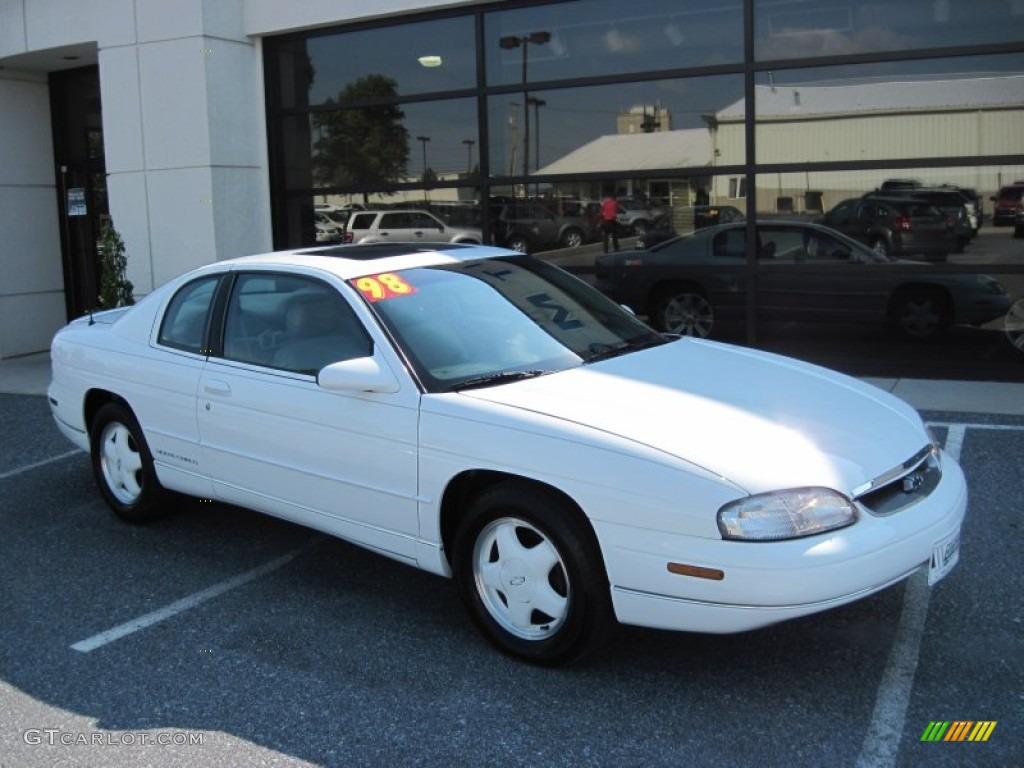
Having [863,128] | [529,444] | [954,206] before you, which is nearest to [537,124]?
[863,128]

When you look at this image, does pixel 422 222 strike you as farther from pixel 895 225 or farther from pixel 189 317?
pixel 189 317

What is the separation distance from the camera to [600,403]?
3.82 metres

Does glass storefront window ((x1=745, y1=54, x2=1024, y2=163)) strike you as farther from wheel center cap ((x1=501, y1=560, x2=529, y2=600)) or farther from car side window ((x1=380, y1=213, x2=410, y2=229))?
wheel center cap ((x1=501, y1=560, x2=529, y2=600))

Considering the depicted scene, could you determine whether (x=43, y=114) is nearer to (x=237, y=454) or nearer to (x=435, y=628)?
(x=237, y=454)

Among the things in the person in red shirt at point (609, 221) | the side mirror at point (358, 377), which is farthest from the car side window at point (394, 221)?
the side mirror at point (358, 377)

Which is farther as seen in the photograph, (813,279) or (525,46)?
(525,46)

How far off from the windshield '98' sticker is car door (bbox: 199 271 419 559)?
0.33ft

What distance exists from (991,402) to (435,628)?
5637mm

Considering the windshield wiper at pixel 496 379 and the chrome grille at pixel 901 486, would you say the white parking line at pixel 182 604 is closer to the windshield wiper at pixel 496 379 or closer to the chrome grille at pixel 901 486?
the windshield wiper at pixel 496 379

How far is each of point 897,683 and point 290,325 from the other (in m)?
2.96

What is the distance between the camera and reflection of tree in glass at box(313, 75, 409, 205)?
11219 mm

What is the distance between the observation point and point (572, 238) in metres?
10.5

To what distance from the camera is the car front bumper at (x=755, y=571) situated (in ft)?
10.7

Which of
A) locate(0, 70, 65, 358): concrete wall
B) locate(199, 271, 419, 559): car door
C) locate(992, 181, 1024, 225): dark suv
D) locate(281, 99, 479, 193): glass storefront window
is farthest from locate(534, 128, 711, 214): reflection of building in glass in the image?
locate(0, 70, 65, 358): concrete wall
